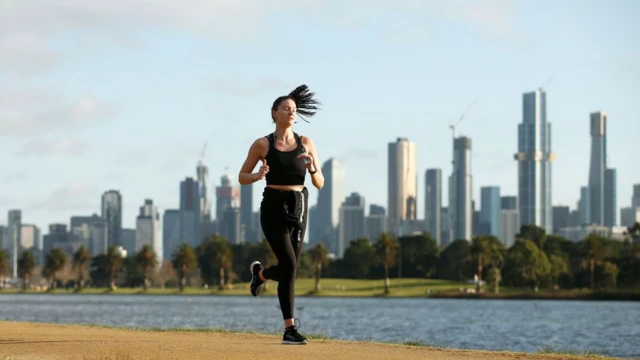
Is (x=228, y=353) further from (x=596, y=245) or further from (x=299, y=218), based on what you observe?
(x=596, y=245)

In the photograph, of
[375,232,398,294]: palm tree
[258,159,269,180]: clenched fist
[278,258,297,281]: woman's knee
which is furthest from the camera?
[375,232,398,294]: palm tree

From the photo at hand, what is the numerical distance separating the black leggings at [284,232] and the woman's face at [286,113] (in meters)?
1.02

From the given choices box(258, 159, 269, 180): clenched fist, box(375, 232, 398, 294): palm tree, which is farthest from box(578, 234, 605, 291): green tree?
box(258, 159, 269, 180): clenched fist

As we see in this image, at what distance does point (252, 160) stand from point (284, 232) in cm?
116

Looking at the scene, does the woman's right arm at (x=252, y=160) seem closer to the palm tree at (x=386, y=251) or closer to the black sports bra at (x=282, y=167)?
the black sports bra at (x=282, y=167)

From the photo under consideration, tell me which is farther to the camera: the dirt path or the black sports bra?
the black sports bra

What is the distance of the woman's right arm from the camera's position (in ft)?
54.7

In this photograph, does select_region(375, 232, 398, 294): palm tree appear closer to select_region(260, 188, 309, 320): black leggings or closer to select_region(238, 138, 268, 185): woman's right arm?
select_region(260, 188, 309, 320): black leggings

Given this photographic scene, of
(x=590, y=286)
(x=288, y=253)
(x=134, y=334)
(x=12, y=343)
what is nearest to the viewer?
(x=288, y=253)

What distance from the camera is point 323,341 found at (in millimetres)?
18375

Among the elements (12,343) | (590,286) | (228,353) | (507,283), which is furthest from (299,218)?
(507,283)

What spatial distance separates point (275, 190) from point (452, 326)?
59.3 m

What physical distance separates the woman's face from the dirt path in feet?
10.6

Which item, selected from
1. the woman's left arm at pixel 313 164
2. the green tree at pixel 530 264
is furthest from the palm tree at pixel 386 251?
the woman's left arm at pixel 313 164
